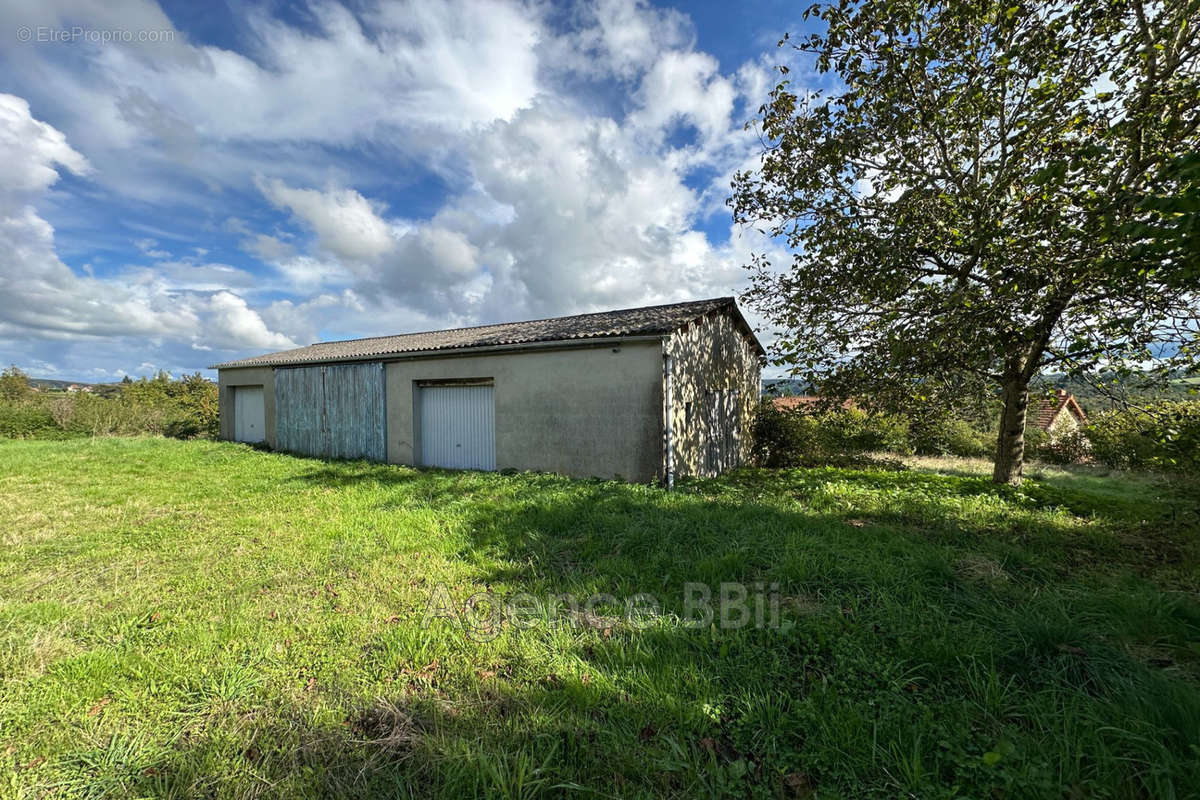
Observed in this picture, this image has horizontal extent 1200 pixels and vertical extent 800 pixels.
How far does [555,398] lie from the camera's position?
903cm

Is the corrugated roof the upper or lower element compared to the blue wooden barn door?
upper

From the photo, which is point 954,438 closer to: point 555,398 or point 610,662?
point 555,398

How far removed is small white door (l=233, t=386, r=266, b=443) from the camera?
1541 cm

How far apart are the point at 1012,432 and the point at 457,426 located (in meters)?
11.4

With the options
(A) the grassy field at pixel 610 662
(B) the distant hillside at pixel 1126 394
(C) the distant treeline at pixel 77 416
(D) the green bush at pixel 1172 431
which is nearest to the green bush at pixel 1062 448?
(B) the distant hillside at pixel 1126 394

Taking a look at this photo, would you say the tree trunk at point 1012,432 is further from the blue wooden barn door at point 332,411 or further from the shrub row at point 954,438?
the blue wooden barn door at point 332,411

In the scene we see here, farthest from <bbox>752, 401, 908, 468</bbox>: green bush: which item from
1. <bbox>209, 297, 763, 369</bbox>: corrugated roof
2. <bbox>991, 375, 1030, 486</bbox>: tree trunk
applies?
<bbox>991, 375, 1030, 486</bbox>: tree trunk

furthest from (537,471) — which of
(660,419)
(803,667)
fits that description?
(803,667)

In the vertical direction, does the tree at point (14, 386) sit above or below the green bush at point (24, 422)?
above

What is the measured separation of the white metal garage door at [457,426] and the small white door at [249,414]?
8.21 metres

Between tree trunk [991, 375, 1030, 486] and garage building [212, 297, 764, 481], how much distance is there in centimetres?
512

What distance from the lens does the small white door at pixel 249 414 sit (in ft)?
50.6

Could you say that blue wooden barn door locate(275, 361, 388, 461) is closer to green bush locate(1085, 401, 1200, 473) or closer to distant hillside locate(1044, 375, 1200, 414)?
distant hillside locate(1044, 375, 1200, 414)

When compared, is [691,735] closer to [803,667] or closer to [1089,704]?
[803,667]
